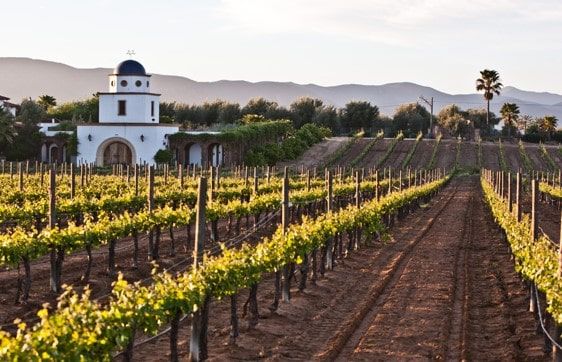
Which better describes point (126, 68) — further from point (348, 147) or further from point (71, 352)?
point (71, 352)

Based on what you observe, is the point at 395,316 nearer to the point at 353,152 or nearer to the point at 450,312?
the point at 450,312

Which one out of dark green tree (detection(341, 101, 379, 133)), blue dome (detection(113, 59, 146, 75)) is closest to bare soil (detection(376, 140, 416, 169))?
dark green tree (detection(341, 101, 379, 133))

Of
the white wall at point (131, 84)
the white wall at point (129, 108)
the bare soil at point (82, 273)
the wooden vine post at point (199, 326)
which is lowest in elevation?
the bare soil at point (82, 273)

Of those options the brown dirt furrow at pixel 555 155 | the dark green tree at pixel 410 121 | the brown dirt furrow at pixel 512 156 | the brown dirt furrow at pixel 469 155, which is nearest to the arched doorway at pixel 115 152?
the brown dirt furrow at pixel 469 155

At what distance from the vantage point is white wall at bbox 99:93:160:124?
74.0 meters

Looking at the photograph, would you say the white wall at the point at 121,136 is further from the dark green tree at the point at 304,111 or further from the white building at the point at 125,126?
the dark green tree at the point at 304,111

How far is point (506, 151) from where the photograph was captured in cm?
9469

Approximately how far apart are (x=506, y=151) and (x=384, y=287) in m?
76.2

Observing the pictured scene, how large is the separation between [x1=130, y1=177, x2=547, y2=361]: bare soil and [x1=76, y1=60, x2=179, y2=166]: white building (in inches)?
1854

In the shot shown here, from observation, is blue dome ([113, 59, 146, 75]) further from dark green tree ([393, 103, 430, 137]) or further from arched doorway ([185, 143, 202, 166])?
dark green tree ([393, 103, 430, 137])

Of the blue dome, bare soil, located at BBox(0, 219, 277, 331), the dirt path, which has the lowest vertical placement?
the dirt path

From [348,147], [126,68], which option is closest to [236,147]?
[126,68]

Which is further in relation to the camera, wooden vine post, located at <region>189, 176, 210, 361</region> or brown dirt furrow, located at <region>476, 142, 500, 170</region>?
brown dirt furrow, located at <region>476, 142, 500, 170</region>

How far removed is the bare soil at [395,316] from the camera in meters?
15.0
